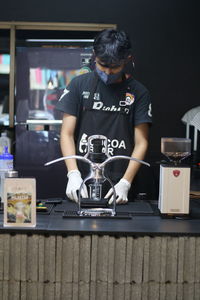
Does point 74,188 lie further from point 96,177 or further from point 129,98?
point 129,98

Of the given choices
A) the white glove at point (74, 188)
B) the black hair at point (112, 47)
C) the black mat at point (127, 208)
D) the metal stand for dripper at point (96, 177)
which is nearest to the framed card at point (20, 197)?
the metal stand for dripper at point (96, 177)

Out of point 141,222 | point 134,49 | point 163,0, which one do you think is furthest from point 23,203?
point 163,0

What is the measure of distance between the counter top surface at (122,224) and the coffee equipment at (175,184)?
45mm

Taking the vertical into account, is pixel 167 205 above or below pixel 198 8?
below

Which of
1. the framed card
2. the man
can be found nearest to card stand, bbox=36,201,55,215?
the framed card

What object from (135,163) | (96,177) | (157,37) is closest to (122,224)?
(96,177)

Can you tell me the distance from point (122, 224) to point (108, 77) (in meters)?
0.96

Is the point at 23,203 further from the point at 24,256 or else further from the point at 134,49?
the point at 134,49

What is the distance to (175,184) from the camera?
1898 mm

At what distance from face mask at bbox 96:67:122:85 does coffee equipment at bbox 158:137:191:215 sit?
0.65 metres

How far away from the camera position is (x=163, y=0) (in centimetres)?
429

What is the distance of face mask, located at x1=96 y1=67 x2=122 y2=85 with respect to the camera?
2428 mm

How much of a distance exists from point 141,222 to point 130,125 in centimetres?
88

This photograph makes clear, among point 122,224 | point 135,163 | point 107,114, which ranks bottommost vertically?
point 122,224
